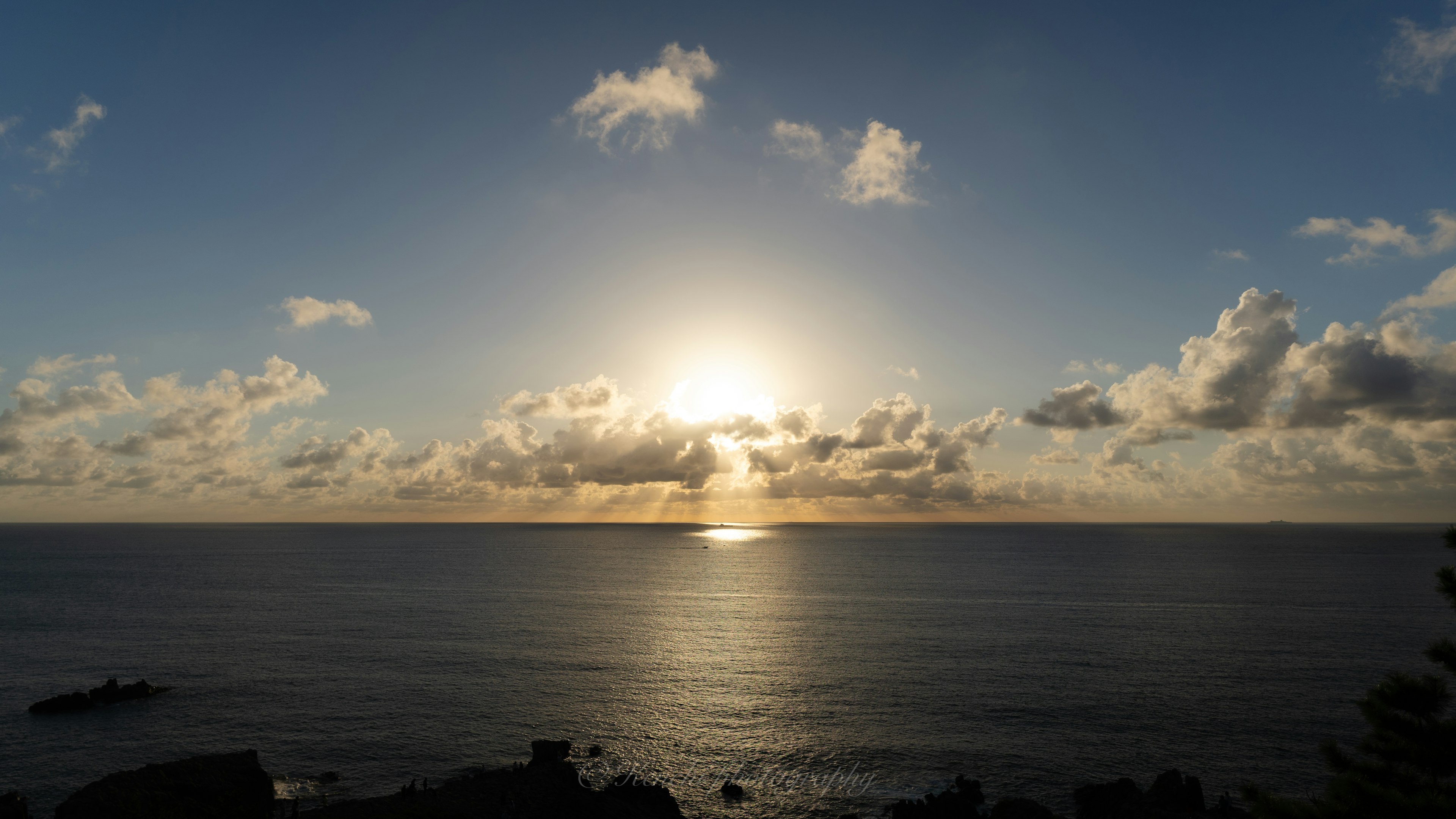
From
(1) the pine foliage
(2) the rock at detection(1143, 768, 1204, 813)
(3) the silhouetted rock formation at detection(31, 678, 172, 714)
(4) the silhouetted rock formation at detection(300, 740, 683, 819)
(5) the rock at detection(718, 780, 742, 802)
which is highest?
(1) the pine foliage

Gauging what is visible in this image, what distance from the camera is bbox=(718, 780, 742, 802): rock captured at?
4641 centimetres

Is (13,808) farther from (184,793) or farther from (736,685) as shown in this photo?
(736,685)

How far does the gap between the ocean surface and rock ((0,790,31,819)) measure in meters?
4.83

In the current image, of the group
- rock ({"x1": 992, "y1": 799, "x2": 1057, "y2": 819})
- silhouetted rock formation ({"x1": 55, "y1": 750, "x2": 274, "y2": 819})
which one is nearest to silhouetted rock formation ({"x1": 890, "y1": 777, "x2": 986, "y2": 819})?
rock ({"x1": 992, "y1": 799, "x2": 1057, "y2": 819})

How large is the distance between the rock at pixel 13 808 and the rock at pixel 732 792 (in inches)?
1640

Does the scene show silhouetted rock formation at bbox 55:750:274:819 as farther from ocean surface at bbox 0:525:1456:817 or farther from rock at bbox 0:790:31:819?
ocean surface at bbox 0:525:1456:817

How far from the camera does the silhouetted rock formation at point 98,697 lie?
62.5 meters

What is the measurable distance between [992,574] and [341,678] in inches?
6283

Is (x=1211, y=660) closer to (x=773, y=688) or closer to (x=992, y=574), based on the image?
(x=773, y=688)

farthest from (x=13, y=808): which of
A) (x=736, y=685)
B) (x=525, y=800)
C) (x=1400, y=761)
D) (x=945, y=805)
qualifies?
(x=1400, y=761)

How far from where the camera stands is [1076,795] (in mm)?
45625

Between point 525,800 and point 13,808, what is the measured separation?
2920 cm

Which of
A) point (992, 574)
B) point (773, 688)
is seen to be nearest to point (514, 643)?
point (773, 688)

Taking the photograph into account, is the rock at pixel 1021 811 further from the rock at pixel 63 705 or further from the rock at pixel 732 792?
A: the rock at pixel 63 705
